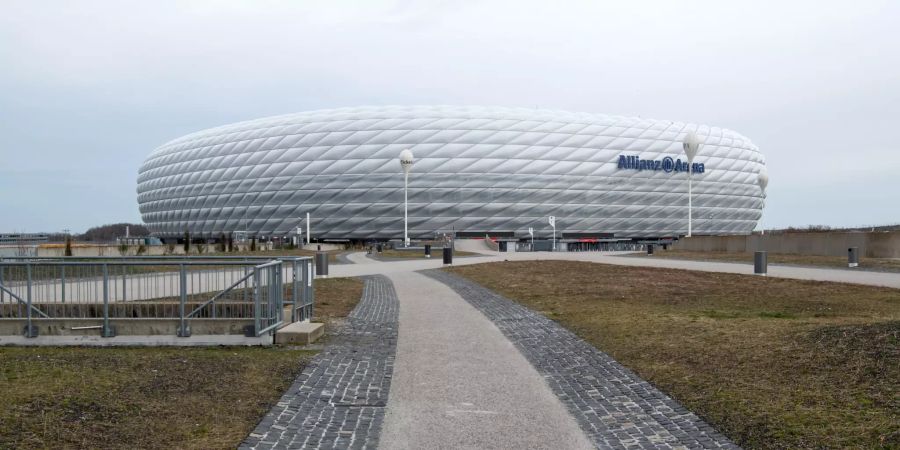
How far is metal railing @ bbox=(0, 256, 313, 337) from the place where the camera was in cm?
1110

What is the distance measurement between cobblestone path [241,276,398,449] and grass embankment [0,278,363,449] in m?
0.19

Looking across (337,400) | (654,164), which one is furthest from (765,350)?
(654,164)

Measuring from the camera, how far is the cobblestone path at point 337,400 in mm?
6047

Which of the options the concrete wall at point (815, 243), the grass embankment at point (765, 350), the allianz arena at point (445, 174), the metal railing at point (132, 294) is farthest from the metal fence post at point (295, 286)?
the allianz arena at point (445, 174)

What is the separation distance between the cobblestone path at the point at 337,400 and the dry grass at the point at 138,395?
0.64ft

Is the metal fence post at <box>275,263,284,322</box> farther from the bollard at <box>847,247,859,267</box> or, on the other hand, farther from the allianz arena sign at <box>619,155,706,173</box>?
the allianz arena sign at <box>619,155,706,173</box>

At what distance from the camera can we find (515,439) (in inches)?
238

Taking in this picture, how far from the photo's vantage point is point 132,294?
41.1 ft

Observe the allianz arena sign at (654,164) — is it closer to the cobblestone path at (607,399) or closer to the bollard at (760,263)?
the bollard at (760,263)

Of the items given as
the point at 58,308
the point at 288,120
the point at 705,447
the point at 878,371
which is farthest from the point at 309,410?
the point at 288,120

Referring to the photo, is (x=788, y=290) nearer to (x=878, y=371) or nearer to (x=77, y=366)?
(x=878, y=371)

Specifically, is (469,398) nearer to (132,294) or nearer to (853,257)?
(132,294)

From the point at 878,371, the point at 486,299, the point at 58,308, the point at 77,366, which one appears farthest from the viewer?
the point at 486,299

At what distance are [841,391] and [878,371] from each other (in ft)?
2.57
